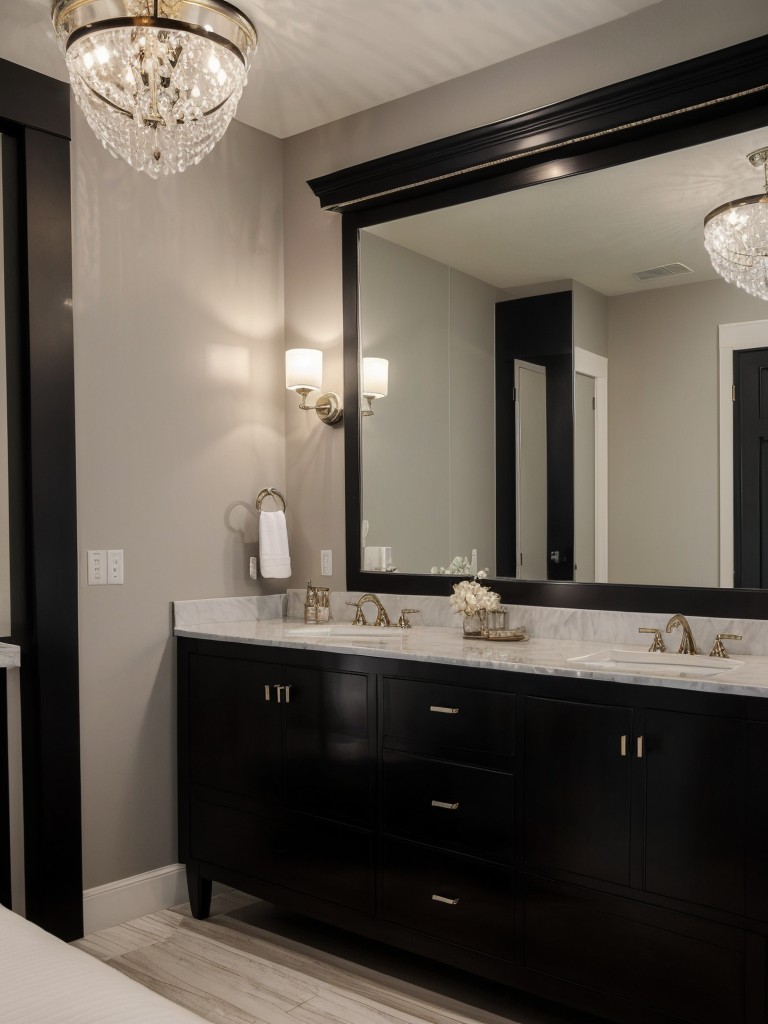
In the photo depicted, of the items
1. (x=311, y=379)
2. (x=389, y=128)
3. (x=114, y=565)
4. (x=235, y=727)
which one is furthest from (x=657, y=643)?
(x=389, y=128)

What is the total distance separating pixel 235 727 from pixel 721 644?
151cm

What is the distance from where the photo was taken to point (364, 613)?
3324 mm

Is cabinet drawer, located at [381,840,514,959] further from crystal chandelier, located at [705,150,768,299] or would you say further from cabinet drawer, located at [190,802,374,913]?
crystal chandelier, located at [705,150,768,299]

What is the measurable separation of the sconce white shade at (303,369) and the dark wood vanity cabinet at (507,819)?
101cm

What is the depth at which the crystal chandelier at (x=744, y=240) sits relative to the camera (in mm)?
2414

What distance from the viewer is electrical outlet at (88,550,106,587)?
2926mm

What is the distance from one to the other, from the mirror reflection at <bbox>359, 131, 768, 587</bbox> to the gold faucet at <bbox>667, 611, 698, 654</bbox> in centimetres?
11

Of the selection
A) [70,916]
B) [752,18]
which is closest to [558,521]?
[752,18]

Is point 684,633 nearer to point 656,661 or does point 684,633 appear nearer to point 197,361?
point 656,661

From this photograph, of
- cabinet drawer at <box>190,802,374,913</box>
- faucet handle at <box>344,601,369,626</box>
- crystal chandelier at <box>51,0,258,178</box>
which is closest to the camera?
crystal chandelier at <box>51,0,258,178</box>

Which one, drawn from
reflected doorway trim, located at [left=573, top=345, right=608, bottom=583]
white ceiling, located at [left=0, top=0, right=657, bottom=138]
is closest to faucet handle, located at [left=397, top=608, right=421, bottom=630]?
reflected doorway trim, located at [left=573, top=345, right=608, bottom=583]

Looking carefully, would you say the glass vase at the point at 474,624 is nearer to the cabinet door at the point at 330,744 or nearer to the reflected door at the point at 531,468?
the reflected door at the point at 531,468

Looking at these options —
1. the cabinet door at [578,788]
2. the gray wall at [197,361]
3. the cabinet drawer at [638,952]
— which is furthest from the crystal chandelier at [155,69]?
the cabinet drawer at [638,952]

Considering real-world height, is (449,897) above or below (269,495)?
below
